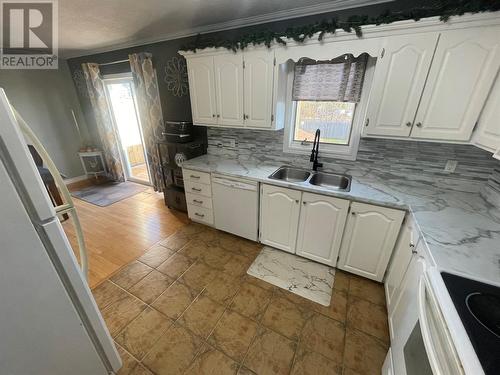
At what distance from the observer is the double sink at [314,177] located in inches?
87.0

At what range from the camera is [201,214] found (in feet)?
9.14

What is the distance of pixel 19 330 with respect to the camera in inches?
32.4

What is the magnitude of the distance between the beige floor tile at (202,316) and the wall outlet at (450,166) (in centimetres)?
230

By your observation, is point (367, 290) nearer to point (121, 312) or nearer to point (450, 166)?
point (450, 166)

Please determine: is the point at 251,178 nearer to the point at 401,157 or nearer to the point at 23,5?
the point at 401,157

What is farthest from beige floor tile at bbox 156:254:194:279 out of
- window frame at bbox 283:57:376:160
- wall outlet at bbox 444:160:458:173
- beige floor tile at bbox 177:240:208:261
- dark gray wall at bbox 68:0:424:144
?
wall outlet at bbox 444:160:458:173

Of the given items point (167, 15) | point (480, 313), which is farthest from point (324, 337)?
point (167, 15)

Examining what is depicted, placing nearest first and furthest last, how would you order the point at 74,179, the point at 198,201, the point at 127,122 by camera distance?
1. the point at 198,201
2. the point at 127,122
3. the point at 74,179

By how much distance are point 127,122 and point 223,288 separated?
386 centimetres

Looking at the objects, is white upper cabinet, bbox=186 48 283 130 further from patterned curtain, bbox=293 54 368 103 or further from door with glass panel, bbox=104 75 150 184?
door with glass panel, bbox=104 75 150 184

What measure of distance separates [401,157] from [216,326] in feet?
7.27

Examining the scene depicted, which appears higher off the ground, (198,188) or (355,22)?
(355,22)

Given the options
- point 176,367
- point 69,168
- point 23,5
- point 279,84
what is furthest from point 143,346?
point 69,168

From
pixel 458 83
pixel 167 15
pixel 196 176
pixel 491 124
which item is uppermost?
pixel 167 15
